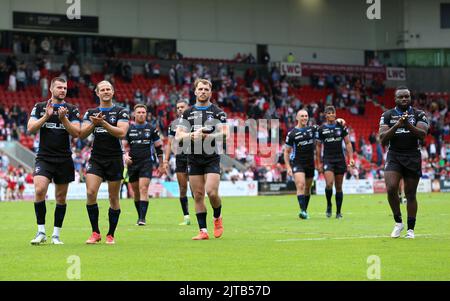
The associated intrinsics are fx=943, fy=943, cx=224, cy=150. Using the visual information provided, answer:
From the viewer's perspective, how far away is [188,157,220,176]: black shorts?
16203 millimetres

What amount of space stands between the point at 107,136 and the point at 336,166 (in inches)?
387

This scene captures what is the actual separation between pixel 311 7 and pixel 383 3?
5176 mm

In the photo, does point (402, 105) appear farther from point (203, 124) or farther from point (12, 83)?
point (12, 83)

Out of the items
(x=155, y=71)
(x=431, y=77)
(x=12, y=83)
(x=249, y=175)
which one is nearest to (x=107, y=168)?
(x=249, y=175)

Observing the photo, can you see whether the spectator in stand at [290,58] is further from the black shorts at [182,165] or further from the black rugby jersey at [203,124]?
the black rugby jersey at [203,124]

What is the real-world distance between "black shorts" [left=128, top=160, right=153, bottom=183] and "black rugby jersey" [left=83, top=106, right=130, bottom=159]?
6.61m

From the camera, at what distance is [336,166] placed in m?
24.0

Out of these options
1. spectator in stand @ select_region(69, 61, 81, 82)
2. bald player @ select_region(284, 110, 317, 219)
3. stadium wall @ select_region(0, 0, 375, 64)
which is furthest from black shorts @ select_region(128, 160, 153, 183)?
stadium wall @ select_region(0, 0, 375, 64)

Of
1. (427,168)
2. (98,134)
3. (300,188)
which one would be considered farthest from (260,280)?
(427,168)

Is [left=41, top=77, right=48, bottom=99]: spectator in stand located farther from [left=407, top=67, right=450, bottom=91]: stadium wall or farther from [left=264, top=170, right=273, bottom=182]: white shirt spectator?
[left=407, top=67, right=450, bottom=91]: stadium wall

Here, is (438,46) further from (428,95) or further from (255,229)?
(255,229)

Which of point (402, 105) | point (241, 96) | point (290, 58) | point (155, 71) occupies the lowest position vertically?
point (402, 105)

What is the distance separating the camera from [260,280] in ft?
34.2

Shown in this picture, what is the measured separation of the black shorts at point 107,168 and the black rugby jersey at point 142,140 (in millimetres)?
6791
